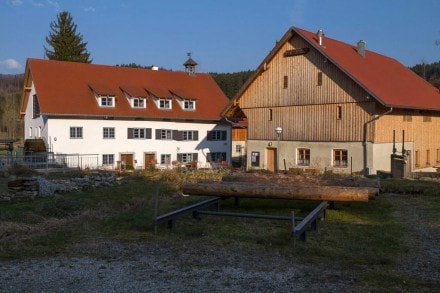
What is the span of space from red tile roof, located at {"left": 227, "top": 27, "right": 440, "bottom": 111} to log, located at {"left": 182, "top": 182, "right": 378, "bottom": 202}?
1655 cm

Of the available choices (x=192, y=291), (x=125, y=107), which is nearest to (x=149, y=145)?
(x=125, y=107)

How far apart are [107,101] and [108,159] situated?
494cm

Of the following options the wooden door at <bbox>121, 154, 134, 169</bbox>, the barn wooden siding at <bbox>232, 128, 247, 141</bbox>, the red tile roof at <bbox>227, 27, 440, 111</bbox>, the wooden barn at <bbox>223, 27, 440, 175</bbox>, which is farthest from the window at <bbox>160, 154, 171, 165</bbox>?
the red tile roof at <bbox>227, 27, 440, 111</bbox>

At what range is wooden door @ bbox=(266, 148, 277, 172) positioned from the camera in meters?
34.3

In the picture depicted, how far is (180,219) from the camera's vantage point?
12336 millimetres

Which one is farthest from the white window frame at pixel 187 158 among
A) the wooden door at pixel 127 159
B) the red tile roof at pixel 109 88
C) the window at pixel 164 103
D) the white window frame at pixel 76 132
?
the white window frame at pixel 76 132

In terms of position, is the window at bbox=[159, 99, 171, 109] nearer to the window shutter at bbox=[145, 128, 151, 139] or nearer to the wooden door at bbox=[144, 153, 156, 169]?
the window shutter at bbox=[145, 128, 151, 139]

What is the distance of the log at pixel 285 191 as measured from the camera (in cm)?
1226

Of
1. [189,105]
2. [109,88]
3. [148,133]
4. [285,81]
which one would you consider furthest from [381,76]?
[109,88]

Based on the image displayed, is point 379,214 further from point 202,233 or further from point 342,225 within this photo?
point 202,233

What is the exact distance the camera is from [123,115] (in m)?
41.1

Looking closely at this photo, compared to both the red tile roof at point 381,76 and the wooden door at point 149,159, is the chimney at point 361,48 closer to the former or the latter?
the red tile roof at point 381,76

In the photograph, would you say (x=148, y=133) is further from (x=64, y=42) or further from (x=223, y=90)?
(x=223, y=90)

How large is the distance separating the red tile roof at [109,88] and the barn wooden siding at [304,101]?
11535mm
